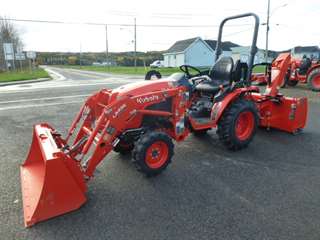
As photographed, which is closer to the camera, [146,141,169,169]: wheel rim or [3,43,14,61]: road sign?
[146,141,169,169]: wheel rim

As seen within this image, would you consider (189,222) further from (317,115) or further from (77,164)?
(317,115)

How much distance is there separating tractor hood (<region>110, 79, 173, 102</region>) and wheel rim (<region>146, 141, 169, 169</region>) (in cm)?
70

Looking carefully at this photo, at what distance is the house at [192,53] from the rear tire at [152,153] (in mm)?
39486

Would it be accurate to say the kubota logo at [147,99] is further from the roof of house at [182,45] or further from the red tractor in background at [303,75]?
the roof of house at [182,45]

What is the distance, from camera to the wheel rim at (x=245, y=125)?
430 cm

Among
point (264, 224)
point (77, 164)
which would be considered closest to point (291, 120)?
point (264, 224)

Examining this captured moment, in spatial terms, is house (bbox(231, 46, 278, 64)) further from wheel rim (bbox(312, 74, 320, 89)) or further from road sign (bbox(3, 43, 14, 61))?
road sign (bbox(3, 43, 14, 61))

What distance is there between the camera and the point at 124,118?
9.69 feet

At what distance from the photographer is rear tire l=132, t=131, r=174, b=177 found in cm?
295

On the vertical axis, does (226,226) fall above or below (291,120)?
below

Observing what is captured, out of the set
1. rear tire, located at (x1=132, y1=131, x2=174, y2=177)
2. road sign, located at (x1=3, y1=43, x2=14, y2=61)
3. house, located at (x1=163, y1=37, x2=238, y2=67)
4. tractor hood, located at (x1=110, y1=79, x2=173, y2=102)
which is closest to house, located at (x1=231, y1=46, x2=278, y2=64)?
tractor hood, located at (x1=110, y1=79, x2=173, y2=102)

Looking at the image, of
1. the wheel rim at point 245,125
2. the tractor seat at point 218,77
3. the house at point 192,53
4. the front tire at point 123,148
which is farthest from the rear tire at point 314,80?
the house at point 192,53

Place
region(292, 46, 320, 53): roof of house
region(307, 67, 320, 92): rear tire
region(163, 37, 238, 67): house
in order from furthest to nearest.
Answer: region(163, 37, 238, 67): house, region(292, 46, 320, 53): roof of house, region(307, 67, 320, 92): rear tire

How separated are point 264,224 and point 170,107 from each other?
1807 millimetres
